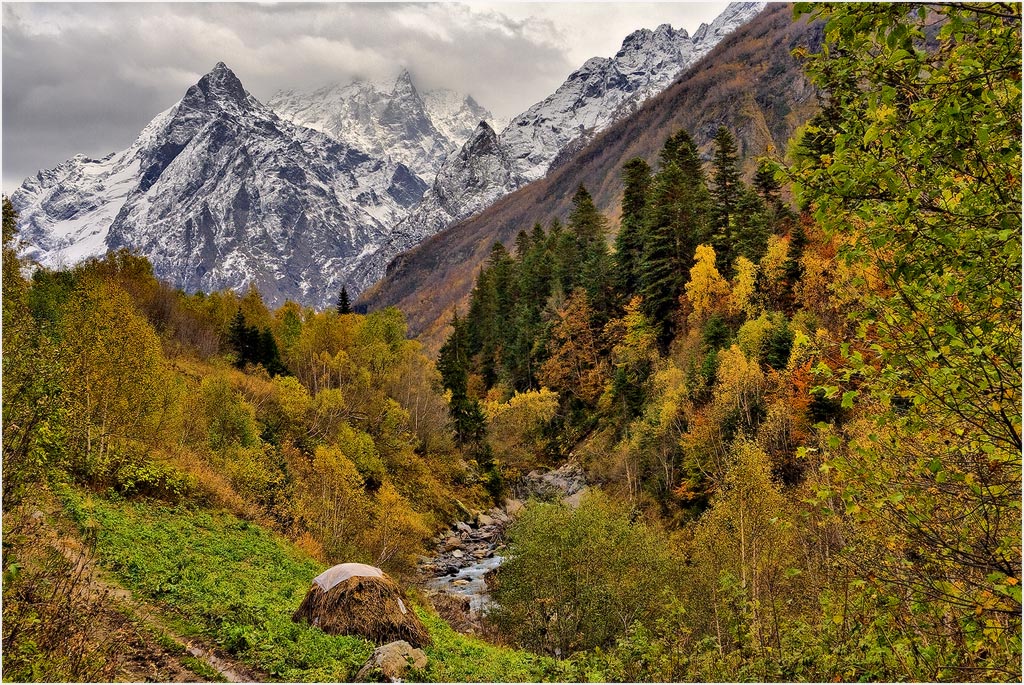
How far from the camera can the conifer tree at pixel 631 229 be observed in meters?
64.9

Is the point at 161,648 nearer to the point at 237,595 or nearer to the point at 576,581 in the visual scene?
the point at 237,595

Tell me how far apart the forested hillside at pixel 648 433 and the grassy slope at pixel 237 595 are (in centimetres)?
13

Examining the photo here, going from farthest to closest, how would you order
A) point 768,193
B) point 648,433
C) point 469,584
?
point 768,193 < point 648,433 < point 469,584

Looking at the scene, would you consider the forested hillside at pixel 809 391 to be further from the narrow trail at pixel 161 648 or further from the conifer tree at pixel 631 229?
the narrow trail at pixel 161 648

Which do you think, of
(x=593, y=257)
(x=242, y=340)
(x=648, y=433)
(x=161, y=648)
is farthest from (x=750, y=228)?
(x=161, y=648)

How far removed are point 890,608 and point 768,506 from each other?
58.1 ft

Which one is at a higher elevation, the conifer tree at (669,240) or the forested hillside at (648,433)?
the conifer tree at (669,240)

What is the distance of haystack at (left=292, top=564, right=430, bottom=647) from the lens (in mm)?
16062

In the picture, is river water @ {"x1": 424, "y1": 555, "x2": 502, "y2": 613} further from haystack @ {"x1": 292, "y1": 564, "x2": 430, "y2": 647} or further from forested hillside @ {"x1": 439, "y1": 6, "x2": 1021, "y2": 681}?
haystack @ {"x1": 292, "y1": 564, "x2": 430, "y2": 647}

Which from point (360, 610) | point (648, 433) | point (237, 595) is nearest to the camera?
point (360, 610)

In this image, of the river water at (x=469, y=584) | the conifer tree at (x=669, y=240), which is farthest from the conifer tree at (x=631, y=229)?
the river water at (x=469, y=584)

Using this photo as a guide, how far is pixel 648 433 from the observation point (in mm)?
46250

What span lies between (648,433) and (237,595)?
34054 mm

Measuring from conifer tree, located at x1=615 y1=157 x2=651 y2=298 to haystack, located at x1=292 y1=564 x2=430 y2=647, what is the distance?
5106 cm
